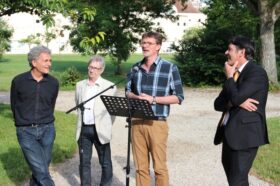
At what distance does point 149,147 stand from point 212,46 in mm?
16652

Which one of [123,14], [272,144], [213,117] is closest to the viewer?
[272,144]

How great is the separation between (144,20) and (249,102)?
990 inches

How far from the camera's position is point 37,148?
5.38 meters

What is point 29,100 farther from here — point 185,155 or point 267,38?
point 267,38

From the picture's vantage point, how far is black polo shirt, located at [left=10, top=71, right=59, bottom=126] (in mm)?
5316

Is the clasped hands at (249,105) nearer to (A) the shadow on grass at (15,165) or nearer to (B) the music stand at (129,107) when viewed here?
(B) the music stand at (129,107)

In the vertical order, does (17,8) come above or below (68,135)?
above

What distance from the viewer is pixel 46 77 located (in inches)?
216

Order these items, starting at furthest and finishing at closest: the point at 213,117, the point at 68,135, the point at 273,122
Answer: the point at 213,117 < the point at 273,122 < the point at 68,135

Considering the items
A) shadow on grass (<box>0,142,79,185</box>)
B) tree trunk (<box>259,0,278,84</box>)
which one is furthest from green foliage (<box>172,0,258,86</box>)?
shadow on grass (<box>0,142,79,185</box>)

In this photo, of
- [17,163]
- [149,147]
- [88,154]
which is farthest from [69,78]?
[149,147]

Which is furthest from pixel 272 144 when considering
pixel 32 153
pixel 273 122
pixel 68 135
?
pixel 32 153

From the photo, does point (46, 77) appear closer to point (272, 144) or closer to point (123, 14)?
point (272, 144)

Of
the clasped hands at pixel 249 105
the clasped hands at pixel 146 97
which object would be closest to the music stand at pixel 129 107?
the clasped hands at pixel 146 97
